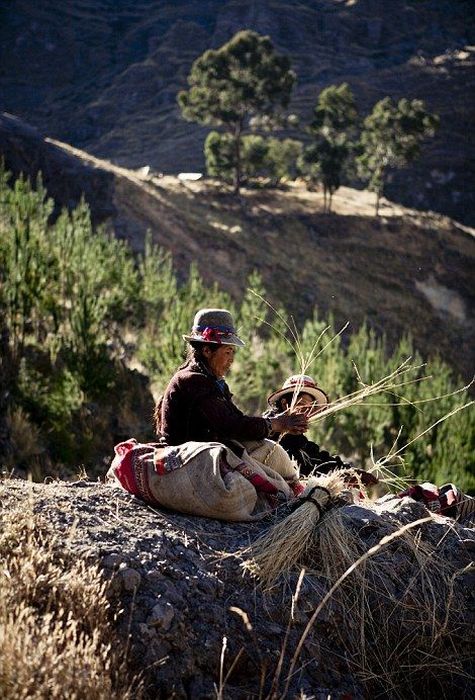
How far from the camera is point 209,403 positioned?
393 centimetres

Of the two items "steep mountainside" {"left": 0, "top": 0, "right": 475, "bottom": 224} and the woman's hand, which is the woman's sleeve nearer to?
the woman's hand

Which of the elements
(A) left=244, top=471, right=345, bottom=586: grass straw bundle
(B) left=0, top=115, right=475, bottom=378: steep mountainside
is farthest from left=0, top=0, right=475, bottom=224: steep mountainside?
(A) left=244, top=471, right=345, bottom=586: grass straw bundle

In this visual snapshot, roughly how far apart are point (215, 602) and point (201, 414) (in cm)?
103

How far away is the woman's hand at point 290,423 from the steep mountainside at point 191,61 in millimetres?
54154

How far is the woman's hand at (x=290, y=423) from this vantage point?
4.10m

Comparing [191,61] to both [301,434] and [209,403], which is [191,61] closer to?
[301,434]

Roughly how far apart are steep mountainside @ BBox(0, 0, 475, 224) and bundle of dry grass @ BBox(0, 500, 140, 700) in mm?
55296

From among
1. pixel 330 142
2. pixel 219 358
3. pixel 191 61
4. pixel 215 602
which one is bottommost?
→ pixel 191 61

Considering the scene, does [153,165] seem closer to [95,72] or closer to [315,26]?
[95,72]

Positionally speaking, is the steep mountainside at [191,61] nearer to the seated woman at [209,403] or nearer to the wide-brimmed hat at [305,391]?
the wide-brimmed hat at [305,391]

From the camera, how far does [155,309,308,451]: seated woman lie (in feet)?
12.9

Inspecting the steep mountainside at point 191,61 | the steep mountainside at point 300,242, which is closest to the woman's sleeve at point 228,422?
the steep mountainside at point 300,242

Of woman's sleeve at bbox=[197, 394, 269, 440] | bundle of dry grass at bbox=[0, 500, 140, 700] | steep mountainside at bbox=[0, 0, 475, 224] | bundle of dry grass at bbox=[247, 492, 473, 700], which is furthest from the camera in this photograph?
steep mountainside at bbox=[0, 0, 475, 224]

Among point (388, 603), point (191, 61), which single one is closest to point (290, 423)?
point (388, 603)
